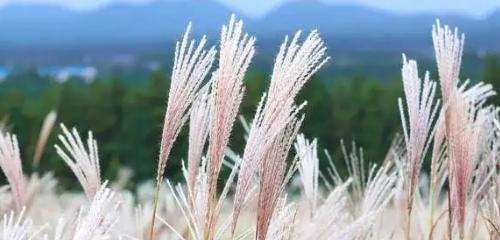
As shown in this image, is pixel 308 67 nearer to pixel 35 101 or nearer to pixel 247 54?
pixel 247 54

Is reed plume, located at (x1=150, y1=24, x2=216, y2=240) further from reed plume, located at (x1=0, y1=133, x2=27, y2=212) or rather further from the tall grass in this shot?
reed plume, located at (x1=0, y1=133, x2=27, y2=212)

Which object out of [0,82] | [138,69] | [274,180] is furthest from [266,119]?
[138,69]

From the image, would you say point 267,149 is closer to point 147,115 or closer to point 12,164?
point 12,164

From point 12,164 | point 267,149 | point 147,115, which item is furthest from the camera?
point 147,115

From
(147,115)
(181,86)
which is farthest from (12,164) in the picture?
(147,115)

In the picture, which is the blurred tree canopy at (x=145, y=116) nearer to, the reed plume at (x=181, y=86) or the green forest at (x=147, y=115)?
the green forest at (x=147, y=115)

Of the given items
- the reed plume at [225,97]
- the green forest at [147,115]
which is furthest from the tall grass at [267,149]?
the green forest at [147,115]

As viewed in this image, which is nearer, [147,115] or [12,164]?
[12,164]

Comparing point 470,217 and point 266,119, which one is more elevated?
point 266,119

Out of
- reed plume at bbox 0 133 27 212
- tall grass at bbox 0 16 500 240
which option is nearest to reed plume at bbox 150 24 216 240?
tall grass at bbox 0 16 500 240
